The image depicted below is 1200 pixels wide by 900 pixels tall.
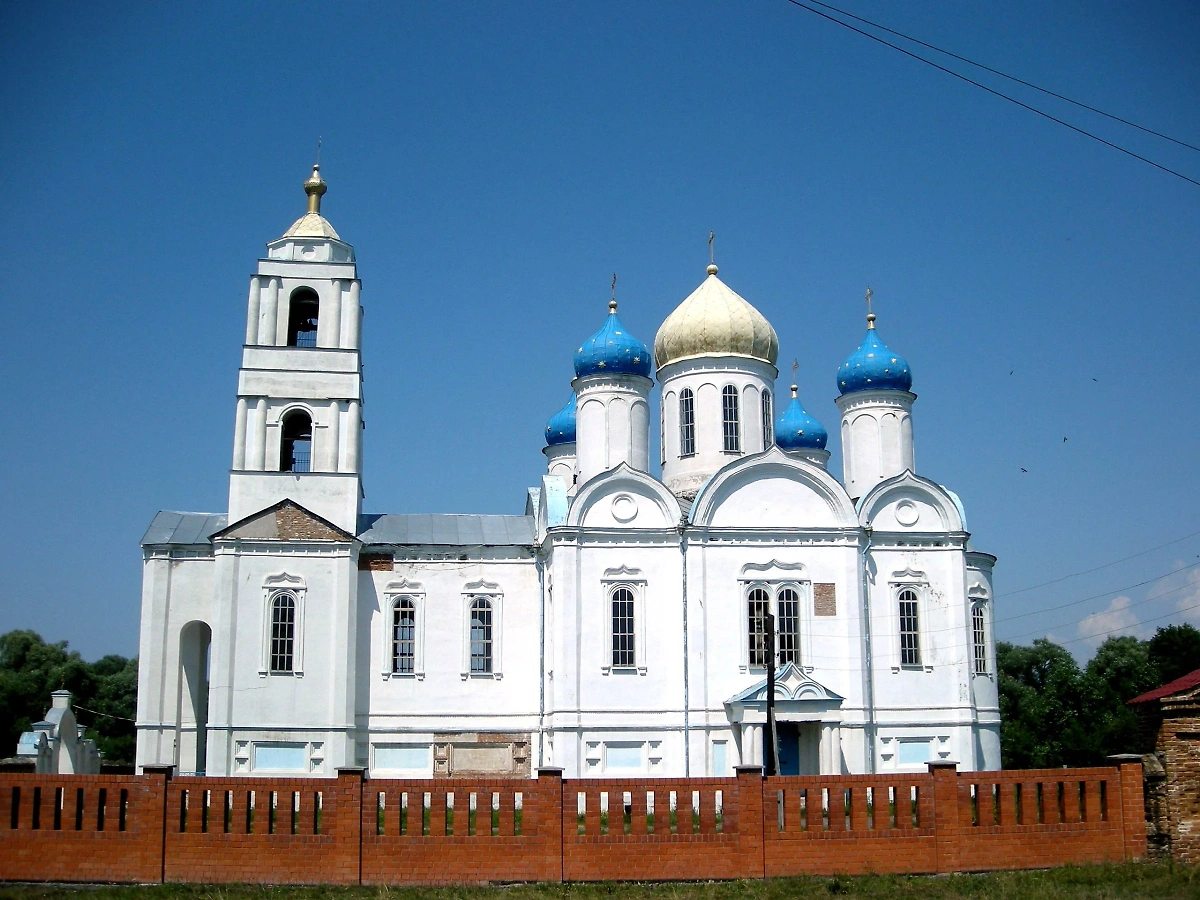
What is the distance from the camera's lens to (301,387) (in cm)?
2773

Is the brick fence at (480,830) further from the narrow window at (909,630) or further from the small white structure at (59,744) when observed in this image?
→ the narrow window at (909,630)

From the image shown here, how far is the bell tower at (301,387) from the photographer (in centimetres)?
2730

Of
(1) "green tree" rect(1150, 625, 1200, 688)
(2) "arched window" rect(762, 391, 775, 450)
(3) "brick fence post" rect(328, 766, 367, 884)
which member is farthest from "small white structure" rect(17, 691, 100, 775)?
(1) "green tree" rect(1150, 625, 1200, 688)

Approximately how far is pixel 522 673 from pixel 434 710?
79.2 inches

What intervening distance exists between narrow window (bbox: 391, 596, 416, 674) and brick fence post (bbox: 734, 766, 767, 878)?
1151 centimetres

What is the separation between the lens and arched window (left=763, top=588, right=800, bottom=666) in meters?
26.9

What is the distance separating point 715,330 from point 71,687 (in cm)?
3115

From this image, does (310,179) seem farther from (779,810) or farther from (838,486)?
(779,810)

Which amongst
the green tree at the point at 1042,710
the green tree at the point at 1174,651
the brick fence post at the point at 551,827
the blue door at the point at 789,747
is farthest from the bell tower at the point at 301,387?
the green tree at the point at 1174,651

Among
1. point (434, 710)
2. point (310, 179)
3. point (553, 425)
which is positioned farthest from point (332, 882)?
point (553, 425)

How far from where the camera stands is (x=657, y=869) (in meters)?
17.2

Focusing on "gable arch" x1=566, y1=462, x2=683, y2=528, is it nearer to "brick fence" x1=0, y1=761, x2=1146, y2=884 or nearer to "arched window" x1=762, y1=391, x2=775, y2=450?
"arched window" x1=762, y1=391, x2=775, y2=450

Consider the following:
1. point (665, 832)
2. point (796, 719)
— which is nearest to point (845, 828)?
point (665, 832)

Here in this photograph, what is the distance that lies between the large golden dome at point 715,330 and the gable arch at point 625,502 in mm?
4566
